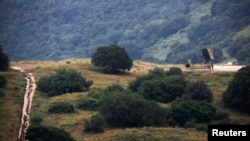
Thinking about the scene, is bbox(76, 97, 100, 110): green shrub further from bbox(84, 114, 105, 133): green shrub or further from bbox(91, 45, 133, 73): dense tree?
bbox(91, 45, 133, 73): dense tree

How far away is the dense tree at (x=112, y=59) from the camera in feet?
323

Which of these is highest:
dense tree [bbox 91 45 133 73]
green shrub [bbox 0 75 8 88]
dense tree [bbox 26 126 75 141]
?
dense tree [bbox 91 45 133 73]

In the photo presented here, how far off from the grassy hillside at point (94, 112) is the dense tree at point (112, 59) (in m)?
1.39

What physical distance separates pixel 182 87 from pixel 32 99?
19.2 meters

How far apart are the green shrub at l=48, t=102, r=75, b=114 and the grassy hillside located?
647 mm

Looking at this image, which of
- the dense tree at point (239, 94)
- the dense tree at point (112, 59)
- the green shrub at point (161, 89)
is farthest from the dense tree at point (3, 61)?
the dense tree at point (239, 94)

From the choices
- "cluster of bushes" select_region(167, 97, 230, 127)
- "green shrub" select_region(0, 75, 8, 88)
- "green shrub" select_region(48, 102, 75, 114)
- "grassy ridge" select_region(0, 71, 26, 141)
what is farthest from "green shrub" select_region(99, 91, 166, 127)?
"green shrub" select_region(0, 75, 8, 88)

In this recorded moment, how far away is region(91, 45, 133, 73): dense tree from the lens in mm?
98375

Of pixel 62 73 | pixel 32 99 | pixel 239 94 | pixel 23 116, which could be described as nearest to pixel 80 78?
pixel 62 73

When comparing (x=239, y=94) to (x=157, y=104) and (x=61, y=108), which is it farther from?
(x=61, y=108)

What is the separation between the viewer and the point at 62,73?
9075cm

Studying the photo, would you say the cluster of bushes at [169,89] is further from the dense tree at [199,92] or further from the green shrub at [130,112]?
the green shrub at [130,112]

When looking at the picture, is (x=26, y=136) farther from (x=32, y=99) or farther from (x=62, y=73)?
(x=62, y=73)

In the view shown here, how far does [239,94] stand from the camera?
82812 mm
